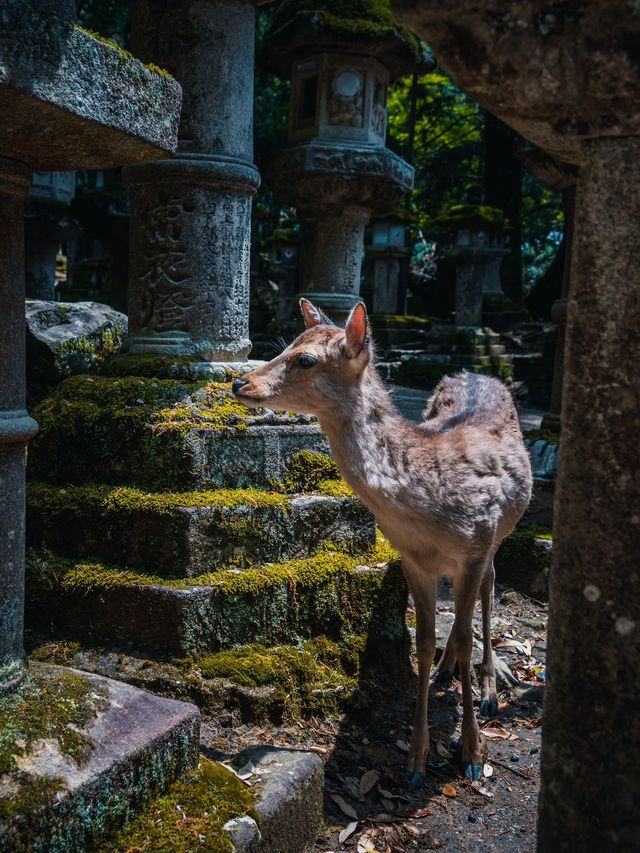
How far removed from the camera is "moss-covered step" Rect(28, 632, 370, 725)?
355cm

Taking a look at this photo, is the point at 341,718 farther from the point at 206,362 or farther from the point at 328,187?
the point at 328,187

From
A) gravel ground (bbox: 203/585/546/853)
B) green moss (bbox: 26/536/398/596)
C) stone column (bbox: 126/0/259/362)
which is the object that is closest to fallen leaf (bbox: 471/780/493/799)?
gravel ground (bbox: 203/585/546/853)

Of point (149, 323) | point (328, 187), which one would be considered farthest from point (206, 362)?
point (328, 187)

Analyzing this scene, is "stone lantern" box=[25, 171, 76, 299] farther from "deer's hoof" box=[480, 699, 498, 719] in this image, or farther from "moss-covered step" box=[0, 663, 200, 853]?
"moss-covered step" box=[0, 663, 200, 853]

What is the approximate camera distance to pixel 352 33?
325 inches

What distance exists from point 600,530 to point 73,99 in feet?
5.53

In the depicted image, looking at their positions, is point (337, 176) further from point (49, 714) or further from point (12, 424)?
point (49, 714)

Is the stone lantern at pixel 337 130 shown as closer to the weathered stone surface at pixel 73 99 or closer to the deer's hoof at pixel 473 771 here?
the deer's hoof at pixel 473 771

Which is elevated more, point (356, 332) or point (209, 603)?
point (356, 332)

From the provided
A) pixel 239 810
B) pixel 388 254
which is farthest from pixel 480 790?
pixel 388 254

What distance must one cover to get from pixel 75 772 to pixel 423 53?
8439 mm

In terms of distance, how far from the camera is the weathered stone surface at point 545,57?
1527 millimetres

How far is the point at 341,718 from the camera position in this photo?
3.91 metres

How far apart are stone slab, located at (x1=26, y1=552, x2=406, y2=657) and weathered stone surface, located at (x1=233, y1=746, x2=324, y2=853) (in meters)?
0.71
